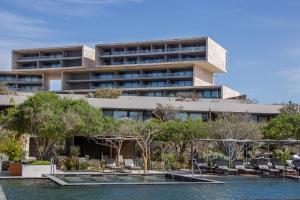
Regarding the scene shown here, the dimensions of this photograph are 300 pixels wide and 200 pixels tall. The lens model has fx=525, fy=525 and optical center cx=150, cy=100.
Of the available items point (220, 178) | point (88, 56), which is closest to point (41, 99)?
point (220, 178)

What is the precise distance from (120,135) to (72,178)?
9194mm

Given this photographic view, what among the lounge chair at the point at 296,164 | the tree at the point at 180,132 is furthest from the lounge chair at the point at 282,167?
the tree at the point at 180,132

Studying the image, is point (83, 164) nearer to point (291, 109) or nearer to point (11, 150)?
point (11, 150)

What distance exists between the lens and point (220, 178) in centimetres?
2831

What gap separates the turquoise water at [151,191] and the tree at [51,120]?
5.97 m

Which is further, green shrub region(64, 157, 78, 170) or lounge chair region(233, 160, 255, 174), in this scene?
green shrub region(64, 157, 78, 170)

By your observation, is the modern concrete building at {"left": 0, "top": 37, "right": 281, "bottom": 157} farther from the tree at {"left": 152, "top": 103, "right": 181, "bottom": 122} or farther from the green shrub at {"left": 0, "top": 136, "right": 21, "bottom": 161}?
the green shrub at {"left": 0, "top": 136, "right": 21, "bottom": 161}

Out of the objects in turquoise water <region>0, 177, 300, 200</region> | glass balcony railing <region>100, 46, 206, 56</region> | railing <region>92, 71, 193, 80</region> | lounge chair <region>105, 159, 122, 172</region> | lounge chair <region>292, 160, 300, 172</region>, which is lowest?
turquoise water <region>0, 177, 300, 200</region>

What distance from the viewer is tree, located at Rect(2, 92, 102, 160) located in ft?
100

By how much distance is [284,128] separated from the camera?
40.6 metres

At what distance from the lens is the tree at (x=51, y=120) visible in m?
30.6

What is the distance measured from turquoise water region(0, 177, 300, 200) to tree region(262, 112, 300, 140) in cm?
1507

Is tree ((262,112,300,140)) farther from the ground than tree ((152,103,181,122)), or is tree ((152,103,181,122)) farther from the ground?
tree ((152,103,181,122))

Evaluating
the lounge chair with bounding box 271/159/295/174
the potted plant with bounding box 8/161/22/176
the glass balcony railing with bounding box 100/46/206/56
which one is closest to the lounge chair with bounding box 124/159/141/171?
the potted plant with bounding box 8/161/22/176
